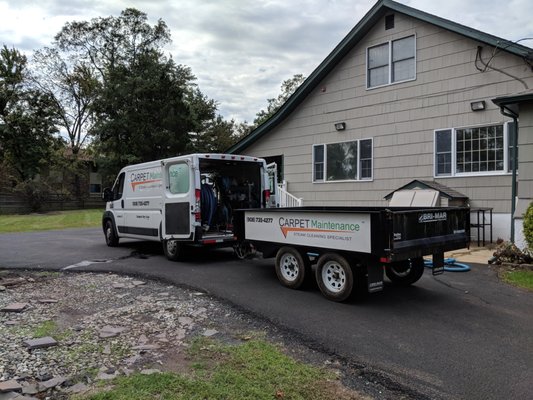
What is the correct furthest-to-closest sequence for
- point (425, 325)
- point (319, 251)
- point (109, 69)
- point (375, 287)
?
point (109, 69) < point (319, 251) < point (375, 287) < point (425, 325)

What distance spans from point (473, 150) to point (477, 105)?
1210mm

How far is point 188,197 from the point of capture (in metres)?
9.14

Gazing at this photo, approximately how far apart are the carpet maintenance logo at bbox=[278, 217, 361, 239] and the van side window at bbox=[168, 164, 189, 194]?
9.76 feet

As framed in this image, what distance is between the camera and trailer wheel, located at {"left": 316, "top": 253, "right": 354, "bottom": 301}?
6.05 m

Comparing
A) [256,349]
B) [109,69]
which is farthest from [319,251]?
[109,69]

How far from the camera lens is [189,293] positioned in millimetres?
6855

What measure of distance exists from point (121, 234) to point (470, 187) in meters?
9.72

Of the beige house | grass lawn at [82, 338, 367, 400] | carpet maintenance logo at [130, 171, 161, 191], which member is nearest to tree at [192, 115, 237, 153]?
the beige house

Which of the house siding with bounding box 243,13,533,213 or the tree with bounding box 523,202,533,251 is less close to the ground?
the house siding with bounding box 243,13,533,213

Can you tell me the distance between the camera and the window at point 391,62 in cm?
1325

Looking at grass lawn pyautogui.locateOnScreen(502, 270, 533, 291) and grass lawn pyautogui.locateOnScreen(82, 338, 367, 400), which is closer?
grass lawn pyautogui.locateOnScreen(82, 338, 367, 400)

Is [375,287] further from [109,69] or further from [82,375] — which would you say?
[109,69]

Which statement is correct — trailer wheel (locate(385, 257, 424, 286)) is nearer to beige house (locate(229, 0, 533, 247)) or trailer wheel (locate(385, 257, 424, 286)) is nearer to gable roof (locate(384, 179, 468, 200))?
beige house (locate(229, 0, 533, 247))

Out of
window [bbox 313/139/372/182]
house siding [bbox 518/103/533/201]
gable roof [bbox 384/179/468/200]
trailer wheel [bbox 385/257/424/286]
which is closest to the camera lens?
trailer wheel [bbox 385/257/424/286]
